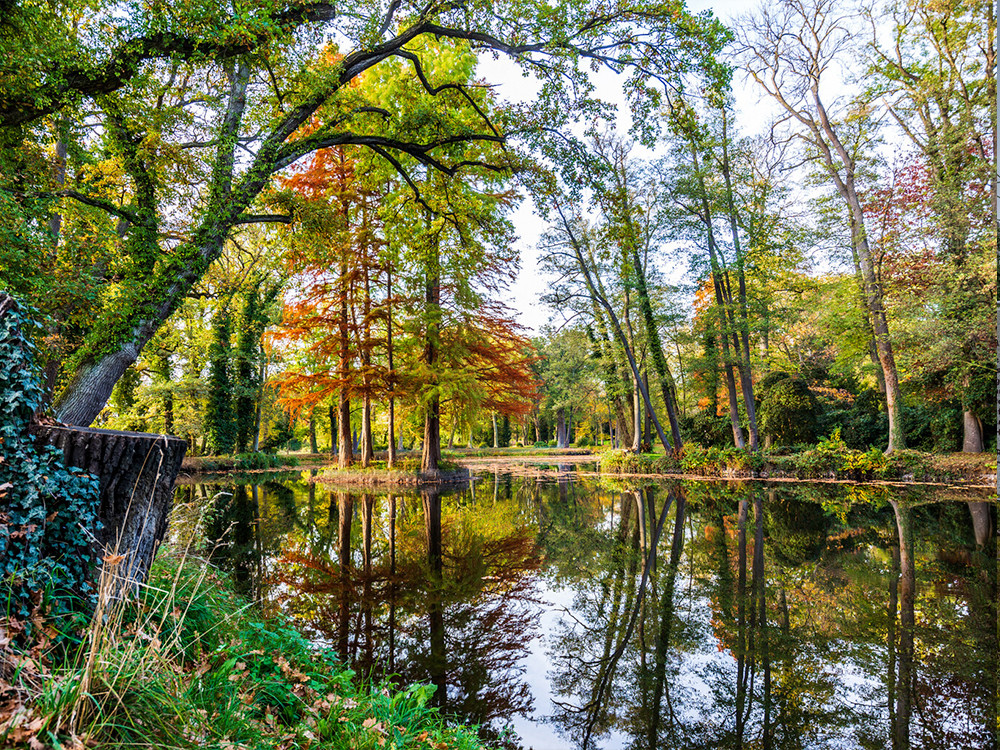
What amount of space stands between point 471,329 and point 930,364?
12905mm

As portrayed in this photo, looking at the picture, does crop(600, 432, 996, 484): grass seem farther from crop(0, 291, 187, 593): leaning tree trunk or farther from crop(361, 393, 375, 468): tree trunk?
crop(0, 291, 187, 593): leaning tree trunk

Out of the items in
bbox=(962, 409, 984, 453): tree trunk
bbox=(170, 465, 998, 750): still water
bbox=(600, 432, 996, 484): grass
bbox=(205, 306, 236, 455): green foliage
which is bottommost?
bbox=(170, 465, 998, 750): still water

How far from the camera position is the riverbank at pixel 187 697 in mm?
1586

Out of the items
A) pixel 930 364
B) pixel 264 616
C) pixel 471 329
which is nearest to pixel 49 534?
pixel 264 616

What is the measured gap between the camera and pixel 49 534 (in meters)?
2.37

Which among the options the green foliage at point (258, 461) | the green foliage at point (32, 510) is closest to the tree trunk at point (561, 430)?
the green foliage at point (258, 461)

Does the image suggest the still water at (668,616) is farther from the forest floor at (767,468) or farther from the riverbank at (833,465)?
the forest floor at (767,468)

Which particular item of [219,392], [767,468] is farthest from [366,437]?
[767,468]

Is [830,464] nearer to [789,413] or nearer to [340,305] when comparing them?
[789,413]

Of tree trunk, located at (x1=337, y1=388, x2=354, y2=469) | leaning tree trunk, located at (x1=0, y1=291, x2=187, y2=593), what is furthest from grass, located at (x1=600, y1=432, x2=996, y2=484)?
leaning tree trunk, located at (x1=0, y1=291, x2=187, y2=593)

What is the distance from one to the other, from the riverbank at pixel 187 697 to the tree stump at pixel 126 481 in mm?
364

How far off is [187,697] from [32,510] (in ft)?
3.97

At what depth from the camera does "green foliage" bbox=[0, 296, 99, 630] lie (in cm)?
214

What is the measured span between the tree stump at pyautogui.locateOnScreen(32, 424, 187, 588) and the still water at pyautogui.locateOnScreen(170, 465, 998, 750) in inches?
45.4
